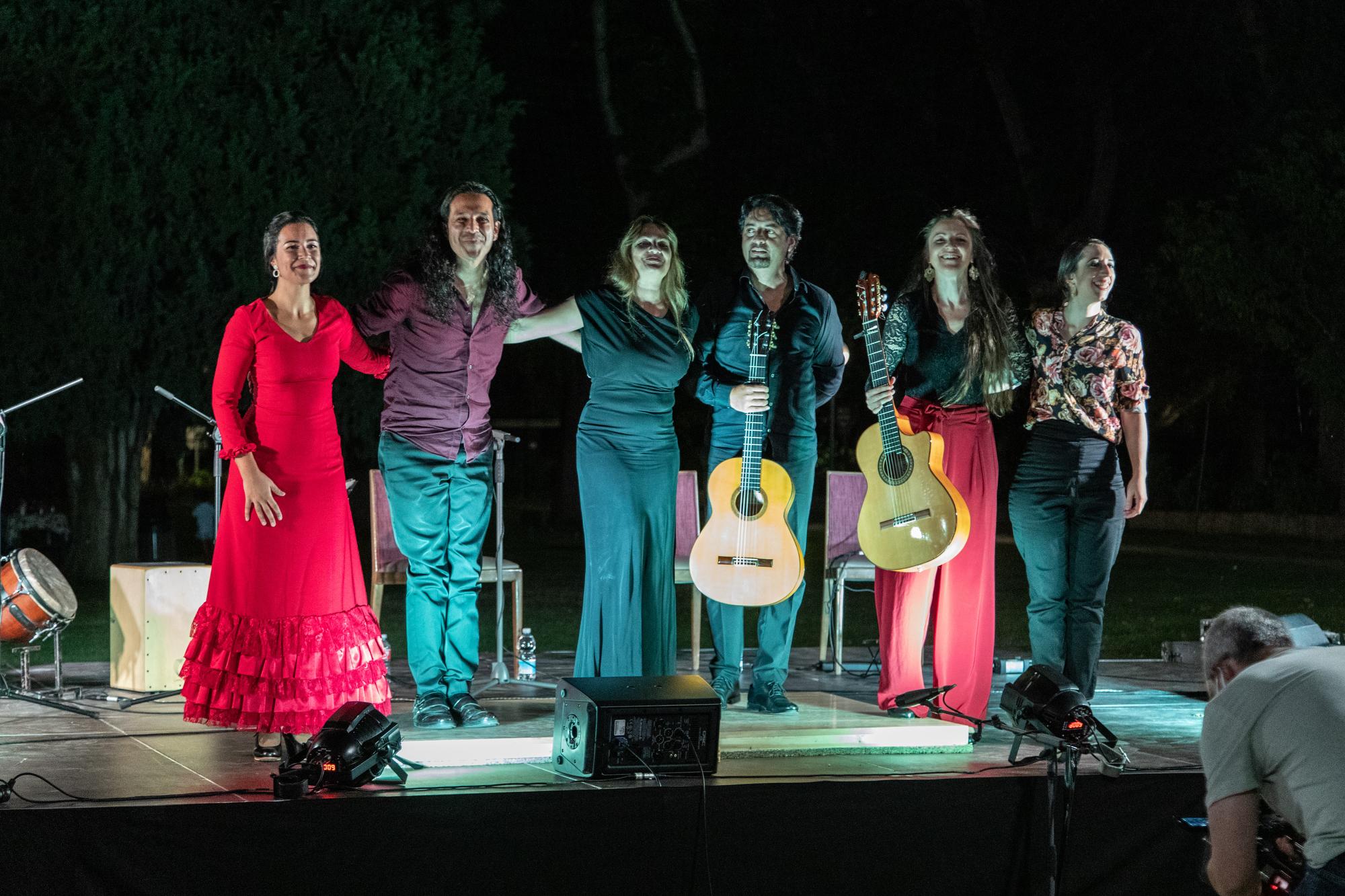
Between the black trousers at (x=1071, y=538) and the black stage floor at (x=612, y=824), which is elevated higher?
the black trousers at (x=1071, y=538)

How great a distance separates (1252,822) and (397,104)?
10.5 meters

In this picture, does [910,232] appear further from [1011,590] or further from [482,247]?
[482,247]

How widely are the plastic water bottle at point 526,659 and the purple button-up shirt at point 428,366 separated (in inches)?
63.7

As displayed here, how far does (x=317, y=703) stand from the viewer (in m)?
4.71

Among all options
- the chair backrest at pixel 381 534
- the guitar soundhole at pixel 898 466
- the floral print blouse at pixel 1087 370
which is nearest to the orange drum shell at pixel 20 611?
the chair backrest at pixel 381 534

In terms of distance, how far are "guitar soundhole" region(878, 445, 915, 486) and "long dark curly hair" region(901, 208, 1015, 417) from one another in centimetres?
30

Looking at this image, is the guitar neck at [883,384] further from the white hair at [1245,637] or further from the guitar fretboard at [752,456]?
the white hair at [1245,637]

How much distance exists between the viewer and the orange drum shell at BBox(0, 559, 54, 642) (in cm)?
605

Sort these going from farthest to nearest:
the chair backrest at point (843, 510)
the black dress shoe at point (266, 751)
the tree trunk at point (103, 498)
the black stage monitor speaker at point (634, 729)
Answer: the tree trunk at point (103, 498), the chair backrest at point (843, 510), the black dress shoe at point (266, 751), the black stage monitor speaker at point (634, 729)

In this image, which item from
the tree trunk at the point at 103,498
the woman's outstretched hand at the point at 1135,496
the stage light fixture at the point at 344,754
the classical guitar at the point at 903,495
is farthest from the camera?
the tree trunk at the point at 103,498

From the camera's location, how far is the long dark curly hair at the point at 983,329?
5.31 metres

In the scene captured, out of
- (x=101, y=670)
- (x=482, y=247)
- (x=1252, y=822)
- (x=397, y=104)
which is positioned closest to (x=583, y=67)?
(x=397, y=104)

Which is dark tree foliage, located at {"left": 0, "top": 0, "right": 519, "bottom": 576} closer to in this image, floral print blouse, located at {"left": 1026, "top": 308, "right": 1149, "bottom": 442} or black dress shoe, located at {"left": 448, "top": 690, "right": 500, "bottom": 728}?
black dress shoe, located at {"left": 448, "top": 690, "right": 500, "bottom": 728}

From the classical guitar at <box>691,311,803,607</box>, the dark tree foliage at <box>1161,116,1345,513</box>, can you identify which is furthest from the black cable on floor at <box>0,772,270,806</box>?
the dark tree foliage at <box>1161,116,1345,513</box>
